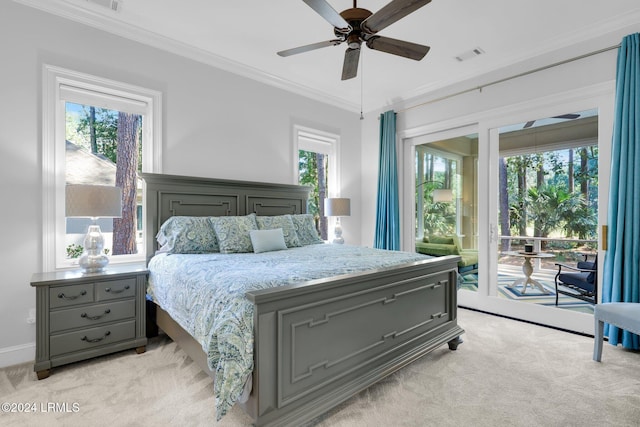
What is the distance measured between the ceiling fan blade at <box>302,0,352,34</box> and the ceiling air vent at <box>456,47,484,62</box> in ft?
6.77

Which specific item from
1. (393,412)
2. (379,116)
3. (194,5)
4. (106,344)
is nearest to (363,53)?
(379,116)

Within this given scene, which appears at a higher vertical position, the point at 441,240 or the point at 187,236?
the point at 187,236

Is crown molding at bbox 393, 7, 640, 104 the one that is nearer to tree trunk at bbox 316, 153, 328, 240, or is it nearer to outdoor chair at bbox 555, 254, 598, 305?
outdoor chair at bbox 555, 254, 598, 305

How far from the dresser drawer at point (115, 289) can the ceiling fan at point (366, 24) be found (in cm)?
230

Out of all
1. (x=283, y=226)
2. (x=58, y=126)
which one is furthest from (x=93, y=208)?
(x=283, y=226)

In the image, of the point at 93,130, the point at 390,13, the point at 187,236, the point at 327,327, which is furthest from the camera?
the point at 93,130

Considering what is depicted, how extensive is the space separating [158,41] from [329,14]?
2.16m

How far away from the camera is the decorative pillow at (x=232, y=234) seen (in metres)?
3.03

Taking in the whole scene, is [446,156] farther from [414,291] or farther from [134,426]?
[134,426]

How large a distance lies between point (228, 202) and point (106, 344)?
1745 mm

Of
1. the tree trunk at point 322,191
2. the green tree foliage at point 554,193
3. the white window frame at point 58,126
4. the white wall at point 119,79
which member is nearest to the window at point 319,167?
the tree trunk at point 322,191

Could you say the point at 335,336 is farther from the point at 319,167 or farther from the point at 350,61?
the point at 319,167

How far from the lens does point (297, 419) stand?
5.37 feet

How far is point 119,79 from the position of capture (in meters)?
3.02
